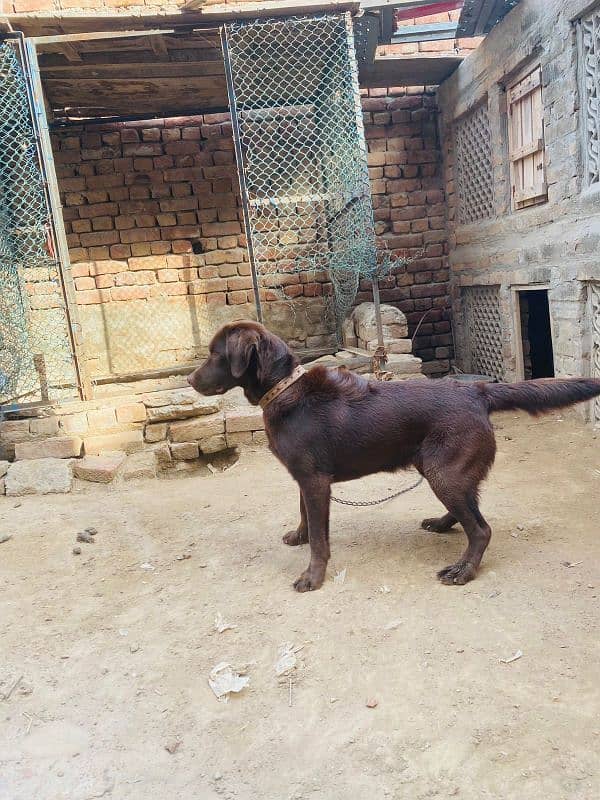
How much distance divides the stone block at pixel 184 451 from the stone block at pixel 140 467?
0.63 feet

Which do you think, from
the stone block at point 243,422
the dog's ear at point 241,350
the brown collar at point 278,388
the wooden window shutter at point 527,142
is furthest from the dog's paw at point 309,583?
the wooden window shutter at point 527,142

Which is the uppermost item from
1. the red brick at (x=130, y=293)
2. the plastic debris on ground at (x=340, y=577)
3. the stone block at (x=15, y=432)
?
the red brick at (x=130, y=293)

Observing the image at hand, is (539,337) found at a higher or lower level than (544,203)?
lower

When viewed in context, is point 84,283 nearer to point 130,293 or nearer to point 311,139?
point 130,293

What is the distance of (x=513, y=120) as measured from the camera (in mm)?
6309

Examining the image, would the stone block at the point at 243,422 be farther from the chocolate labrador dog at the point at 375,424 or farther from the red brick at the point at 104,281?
the red brick at the point at 104,281

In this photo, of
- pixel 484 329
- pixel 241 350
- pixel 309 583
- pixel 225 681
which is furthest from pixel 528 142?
pixel 225 681

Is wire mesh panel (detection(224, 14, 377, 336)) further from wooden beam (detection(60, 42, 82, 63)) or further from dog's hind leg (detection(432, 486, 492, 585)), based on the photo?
dog's hind leg (detection(432, 486, 492, 585))

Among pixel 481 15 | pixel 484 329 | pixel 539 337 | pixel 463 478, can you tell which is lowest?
pixel 463 478

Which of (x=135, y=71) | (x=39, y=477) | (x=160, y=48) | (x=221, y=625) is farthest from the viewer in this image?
(x=135, y=71)

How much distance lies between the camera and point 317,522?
10.0ft

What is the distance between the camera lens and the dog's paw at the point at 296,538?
140 inches

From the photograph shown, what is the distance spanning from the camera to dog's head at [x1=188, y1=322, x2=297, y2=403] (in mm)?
3045

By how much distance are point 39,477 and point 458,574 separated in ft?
11.7
